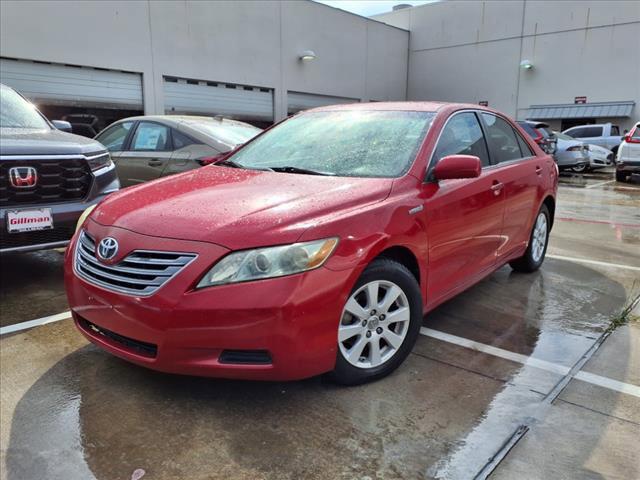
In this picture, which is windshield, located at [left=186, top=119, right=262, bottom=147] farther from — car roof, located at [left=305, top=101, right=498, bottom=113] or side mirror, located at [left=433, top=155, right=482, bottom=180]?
side mirror, located at [left=433, top=155, right=482, bottom=180]

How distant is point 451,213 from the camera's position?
333 centimetres

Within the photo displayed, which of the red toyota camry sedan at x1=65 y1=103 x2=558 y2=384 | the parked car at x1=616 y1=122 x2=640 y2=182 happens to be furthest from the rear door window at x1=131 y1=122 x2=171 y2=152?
the parked car at x1=616 y1=122 x2=640 y2=182

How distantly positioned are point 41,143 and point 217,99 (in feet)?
44.4

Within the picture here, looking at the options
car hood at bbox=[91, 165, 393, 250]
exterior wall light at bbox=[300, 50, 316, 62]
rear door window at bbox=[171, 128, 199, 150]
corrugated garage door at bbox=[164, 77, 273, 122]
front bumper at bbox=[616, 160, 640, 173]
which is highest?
exterior wall light at bbox=[300, 50, 316, 62]

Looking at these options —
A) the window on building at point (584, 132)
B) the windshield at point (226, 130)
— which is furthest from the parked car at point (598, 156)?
the windshield at point (226, 130)

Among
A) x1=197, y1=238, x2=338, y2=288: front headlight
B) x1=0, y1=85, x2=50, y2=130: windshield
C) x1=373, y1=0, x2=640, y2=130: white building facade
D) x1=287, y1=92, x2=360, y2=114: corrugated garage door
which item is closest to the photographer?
x1=197, y1=238, x2=338, y2=288: front headlight

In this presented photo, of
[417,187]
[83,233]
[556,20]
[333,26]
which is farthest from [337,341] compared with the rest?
[556,20]

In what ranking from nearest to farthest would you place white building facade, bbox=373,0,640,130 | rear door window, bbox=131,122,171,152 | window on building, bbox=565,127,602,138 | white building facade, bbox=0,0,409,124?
rear door window, bbox=131,122,171,152, white building facade, bbox=0,0,409,124, window on building, bbox=565,127,602,138, white building facade, bbox=373,0,640,130

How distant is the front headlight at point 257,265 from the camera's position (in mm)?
2367

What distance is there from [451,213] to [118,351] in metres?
2.08

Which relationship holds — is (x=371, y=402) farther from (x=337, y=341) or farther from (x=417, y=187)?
(x=417, y=187)

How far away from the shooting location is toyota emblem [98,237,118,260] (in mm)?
2619

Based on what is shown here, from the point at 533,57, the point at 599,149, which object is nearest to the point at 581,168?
the point at 599,149

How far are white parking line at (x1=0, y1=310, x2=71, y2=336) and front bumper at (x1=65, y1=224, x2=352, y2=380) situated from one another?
152 cm
